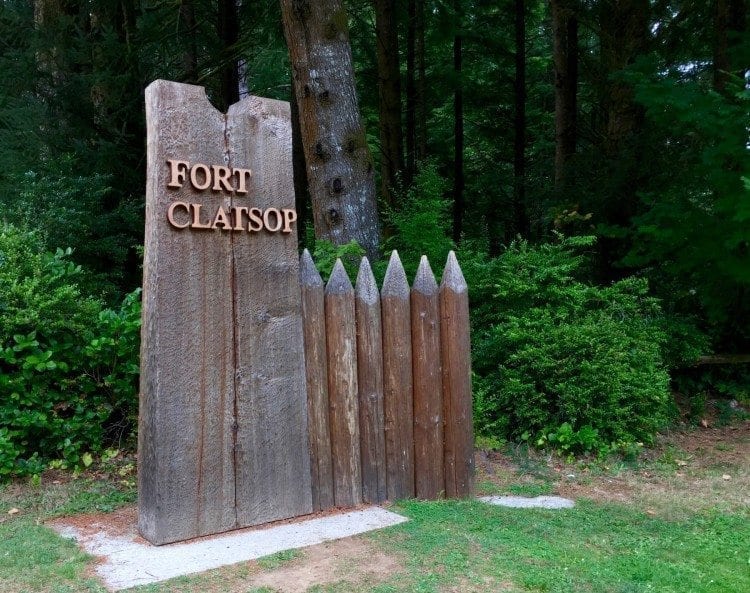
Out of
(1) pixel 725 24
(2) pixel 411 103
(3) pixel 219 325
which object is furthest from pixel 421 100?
(3) pixel 219 325

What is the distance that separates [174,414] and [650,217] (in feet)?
19.4

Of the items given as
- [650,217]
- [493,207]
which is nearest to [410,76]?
[493,207]

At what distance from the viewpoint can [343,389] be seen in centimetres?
457

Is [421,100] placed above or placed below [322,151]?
above

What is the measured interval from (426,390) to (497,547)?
1259 millimetres

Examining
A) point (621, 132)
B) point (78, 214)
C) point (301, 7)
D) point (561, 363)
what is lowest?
point (561, 363)

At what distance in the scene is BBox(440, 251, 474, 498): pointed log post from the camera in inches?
191

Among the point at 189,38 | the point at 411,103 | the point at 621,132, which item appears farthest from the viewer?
the point at 411,103

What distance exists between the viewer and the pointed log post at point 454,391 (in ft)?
15.9

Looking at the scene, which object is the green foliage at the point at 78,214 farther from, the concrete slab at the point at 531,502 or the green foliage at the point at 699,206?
the green foliage at the point at 699,206

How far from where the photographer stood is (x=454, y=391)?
15.9 ft

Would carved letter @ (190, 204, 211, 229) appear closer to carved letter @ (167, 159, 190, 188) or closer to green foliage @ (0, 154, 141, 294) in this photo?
carved letter @ (167, 159, 190, 188)

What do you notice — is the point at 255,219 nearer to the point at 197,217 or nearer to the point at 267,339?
the point at 197,217

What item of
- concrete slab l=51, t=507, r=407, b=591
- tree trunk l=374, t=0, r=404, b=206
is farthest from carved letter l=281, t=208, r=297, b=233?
tree trunk l=374, t=0, r=404, b=206
